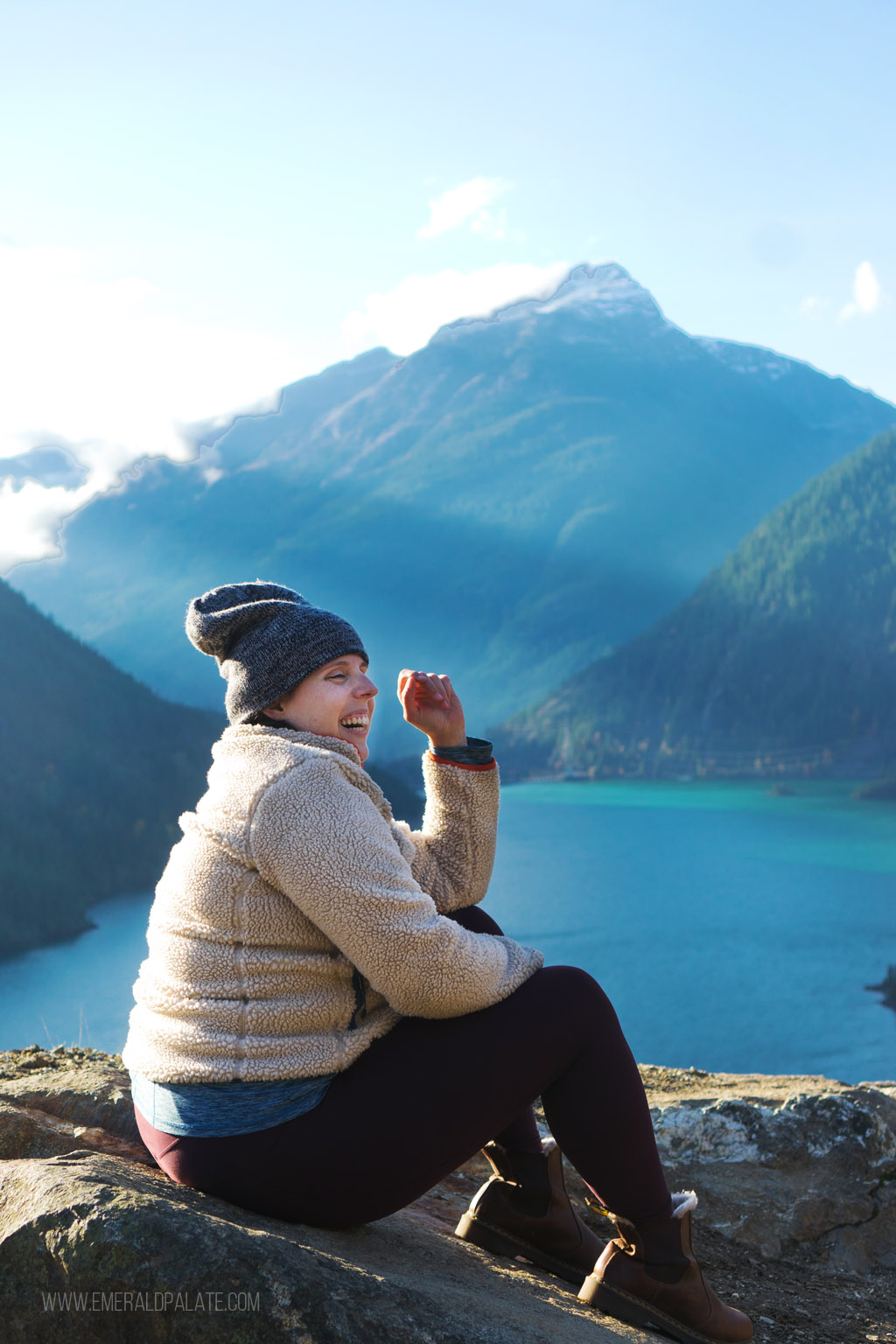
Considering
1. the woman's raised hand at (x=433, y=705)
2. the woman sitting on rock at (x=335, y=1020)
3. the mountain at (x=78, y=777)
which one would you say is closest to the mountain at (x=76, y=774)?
the mountain at (x=78, y=777)

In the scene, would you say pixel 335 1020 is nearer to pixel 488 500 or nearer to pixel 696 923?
pixel 696 923

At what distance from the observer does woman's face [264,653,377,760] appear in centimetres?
191

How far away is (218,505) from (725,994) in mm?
45905

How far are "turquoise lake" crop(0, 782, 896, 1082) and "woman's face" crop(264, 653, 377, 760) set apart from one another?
785 inches

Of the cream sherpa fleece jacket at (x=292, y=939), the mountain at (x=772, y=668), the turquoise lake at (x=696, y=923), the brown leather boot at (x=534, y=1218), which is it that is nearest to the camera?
the cream sherpa fleece jacket at (x=292, y=939)

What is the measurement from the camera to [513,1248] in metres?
2.13

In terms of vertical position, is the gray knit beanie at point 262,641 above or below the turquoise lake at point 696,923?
above

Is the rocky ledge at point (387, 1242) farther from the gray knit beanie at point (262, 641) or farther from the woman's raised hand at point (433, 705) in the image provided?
the woman's raised hand at point (433, 705)

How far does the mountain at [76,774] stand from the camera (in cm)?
2570

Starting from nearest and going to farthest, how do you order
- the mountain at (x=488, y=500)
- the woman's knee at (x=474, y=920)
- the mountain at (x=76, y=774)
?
the woman's knee at (x=474, y=920) → the mountain at (x=76, y=774) → the mountain at (x=488, y=500)

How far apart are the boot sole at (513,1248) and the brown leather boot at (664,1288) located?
0.24 m

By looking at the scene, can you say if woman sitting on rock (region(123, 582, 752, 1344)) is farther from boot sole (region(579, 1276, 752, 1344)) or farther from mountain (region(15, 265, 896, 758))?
mountain (region(15, 265, 896, 758))

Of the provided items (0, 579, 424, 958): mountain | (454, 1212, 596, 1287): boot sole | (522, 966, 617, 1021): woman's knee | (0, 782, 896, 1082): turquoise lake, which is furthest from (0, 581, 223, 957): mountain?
(522, 966, 617, 1021): woman's knee

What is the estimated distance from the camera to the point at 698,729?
2330 inches
